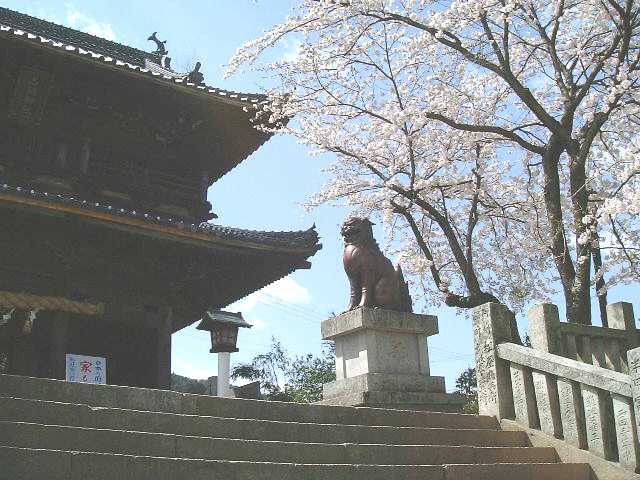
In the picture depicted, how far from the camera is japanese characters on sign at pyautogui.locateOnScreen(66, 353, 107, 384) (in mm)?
11234

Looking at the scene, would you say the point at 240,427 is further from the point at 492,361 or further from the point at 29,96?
the point at 29,96

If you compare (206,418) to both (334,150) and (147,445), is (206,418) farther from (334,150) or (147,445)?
(334,150)

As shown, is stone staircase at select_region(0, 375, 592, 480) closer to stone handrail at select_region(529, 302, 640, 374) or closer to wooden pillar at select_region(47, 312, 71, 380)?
stone handrail at select_region(529, 302, 640, 374)

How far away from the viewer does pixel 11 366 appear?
11602 mm

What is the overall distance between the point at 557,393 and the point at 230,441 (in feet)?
11.9

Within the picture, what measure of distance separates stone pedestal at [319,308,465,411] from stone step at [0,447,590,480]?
72.4 inches

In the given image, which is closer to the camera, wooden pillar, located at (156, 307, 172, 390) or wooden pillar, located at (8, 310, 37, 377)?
wooden pillar, located at (8, 310, 37, 377)

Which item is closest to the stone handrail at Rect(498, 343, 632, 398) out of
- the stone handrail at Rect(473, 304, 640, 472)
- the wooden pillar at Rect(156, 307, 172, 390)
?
the stone handrail at Rect(473, 304, 640, 472)

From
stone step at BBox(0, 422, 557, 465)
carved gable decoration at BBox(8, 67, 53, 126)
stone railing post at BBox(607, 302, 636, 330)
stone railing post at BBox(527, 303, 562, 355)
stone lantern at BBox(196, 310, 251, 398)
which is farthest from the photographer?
stone lantern at BBox(196, 310, 251, 398)

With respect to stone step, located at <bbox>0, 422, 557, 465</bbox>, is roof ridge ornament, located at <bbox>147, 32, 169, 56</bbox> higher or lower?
higher

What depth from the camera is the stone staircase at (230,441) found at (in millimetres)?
4434

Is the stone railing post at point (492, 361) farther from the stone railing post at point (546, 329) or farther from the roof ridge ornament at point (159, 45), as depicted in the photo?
the roof ridge ornament at point (159, 45)

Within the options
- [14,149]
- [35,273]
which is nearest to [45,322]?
[35,273]

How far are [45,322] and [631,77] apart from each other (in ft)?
32.9
